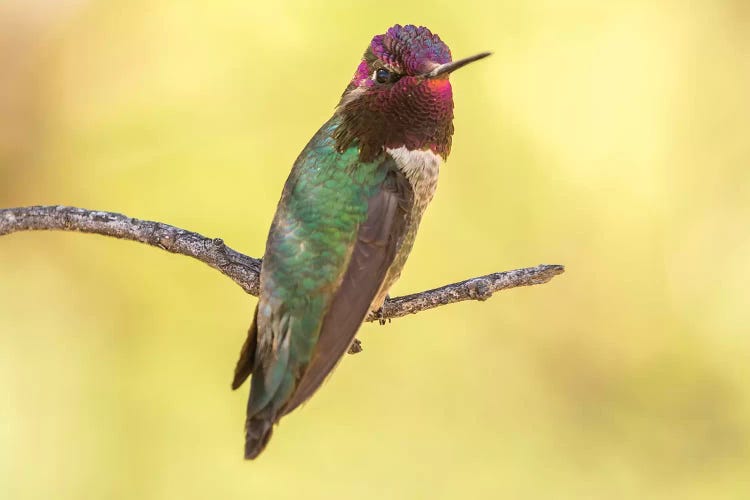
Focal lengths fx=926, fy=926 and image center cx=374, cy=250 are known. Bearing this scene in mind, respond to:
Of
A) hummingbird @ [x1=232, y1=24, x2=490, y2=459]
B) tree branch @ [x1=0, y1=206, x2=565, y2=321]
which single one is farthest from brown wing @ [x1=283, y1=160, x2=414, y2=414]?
tree branch @ [x1=0, y1=206, x2=565, y2=321]

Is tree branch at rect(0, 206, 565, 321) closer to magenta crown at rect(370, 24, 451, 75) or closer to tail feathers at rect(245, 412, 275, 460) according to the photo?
tail feathers at rect(245, 412, 275, 460)

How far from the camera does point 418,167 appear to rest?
3.49 metres

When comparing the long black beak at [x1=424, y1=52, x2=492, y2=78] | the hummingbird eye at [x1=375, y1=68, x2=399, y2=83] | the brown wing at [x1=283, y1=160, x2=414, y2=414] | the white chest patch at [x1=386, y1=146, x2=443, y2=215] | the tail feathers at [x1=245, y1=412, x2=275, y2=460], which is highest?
→ the hummingbird eye at [x1=375, y1=68, x2=399, y2=83]

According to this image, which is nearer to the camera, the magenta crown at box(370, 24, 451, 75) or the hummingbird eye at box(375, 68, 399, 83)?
the magenta crown at box(370, 24, 451, 75)

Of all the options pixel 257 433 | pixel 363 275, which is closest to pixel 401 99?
pixel 363 275

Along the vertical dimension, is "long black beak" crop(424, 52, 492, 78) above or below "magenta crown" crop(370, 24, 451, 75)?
below

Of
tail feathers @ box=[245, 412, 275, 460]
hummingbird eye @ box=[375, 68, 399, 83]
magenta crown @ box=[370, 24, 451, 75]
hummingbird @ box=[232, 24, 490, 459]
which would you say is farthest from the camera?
hummingbird eye @ box=[375, 68, 399, 83]

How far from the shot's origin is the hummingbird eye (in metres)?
3.42

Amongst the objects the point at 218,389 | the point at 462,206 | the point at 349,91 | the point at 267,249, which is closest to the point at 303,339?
the point at 267,249

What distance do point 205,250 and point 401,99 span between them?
3.15ft

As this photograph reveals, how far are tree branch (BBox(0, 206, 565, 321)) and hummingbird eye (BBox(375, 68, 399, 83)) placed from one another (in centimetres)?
79

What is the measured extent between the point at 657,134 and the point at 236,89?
2.58 meters

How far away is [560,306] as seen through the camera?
216 inches

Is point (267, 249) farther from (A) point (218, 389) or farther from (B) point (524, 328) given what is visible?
(B) point (524, 328)
